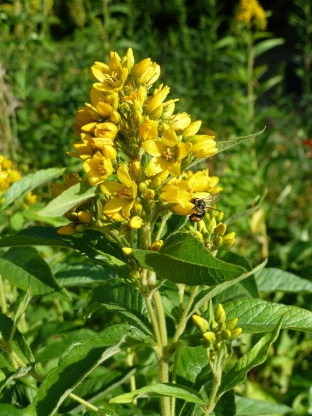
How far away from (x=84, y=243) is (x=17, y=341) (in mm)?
300

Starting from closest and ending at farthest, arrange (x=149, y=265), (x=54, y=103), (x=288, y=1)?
(x=149, y=265) < (x=54, y=103) < (x=288, y=1)

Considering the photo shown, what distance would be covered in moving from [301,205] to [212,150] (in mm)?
3431

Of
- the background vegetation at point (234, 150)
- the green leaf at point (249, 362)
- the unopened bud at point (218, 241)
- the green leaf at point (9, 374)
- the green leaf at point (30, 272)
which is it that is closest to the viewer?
the green leaf at point (249, 362)

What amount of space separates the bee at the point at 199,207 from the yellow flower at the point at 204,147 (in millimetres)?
138

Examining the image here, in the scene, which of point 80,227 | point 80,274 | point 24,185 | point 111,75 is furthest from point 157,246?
point 24,185

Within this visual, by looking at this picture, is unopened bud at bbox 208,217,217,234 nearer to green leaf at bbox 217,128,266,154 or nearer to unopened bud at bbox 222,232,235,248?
unopened bud at bbox 222,232,235,248

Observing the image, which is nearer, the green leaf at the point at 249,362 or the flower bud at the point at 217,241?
the green leaf at the point at 249,362

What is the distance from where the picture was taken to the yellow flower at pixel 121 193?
94cm

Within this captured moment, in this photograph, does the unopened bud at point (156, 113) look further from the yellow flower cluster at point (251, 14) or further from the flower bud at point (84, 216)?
the yellow flower cluster at point (251, 14)

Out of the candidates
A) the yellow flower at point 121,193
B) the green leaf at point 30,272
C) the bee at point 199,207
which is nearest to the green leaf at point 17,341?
the green leaf at point 30,272

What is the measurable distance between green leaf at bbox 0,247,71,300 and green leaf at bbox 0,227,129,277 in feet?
0.76

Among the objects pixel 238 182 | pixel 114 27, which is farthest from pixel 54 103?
pixel 238 182

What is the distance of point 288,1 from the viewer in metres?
14.5

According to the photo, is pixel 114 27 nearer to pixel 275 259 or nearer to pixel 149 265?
pixel 275 259
